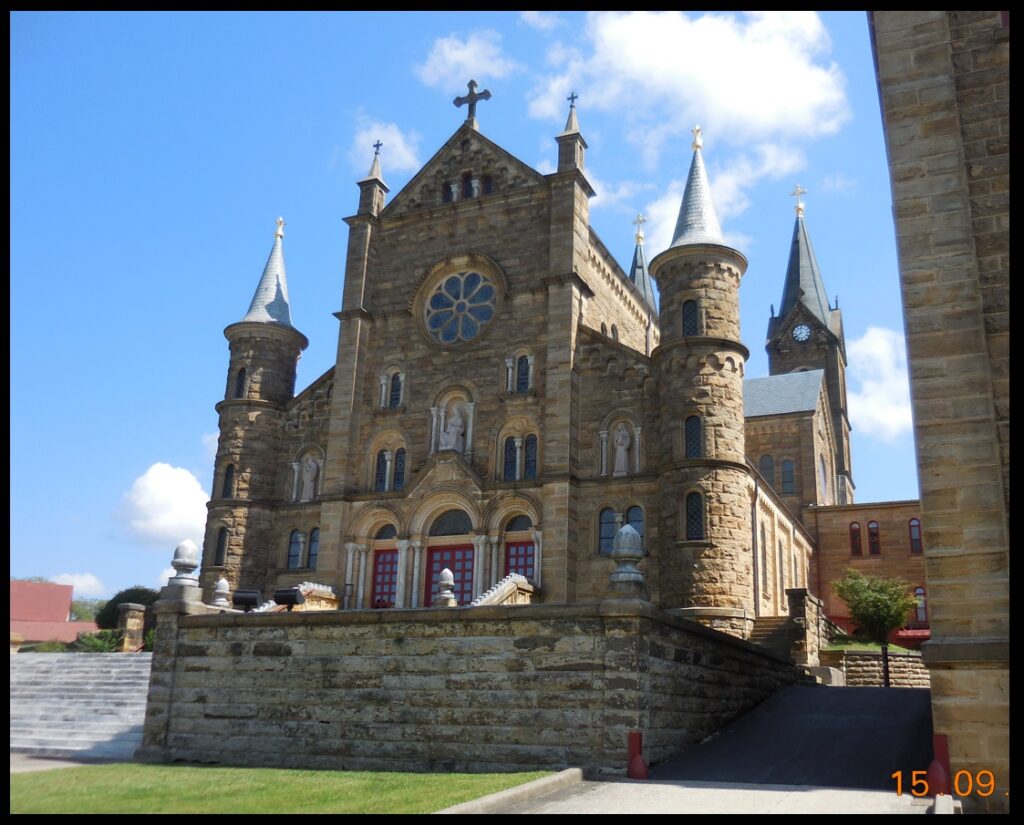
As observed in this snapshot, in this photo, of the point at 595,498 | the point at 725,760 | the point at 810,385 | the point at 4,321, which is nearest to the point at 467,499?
the point at 595,498

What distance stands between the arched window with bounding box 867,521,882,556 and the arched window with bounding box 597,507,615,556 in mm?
23146

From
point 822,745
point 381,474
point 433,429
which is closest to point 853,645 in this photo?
point 822,745

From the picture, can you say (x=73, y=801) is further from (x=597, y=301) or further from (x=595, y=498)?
(x=597, y=301)

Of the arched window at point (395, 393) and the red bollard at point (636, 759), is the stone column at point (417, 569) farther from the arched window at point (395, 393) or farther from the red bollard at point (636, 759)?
the red bollard at point (636, 759)

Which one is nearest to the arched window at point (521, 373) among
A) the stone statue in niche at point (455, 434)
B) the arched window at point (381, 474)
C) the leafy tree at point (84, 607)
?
the stone statue in niche at point (455, 434)

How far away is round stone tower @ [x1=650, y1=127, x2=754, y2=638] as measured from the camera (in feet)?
84.8

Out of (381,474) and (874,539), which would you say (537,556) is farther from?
(874,539)

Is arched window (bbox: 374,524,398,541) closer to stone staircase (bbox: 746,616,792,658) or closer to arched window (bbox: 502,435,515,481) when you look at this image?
arched window (bbox: 502,435,515,481)

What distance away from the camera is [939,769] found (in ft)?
38.8

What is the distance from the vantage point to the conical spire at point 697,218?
29.1 metres

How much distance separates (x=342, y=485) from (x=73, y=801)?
65.8 feet

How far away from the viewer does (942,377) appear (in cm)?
1366

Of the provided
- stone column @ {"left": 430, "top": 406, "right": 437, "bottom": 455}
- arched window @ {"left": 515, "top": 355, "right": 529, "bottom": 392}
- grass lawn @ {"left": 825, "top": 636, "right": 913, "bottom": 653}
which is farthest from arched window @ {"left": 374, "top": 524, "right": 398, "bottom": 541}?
grass lawn @ {"left": 825, "top": 636, "right": 913, "bottom": 653}

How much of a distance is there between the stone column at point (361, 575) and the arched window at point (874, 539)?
1062 inches
